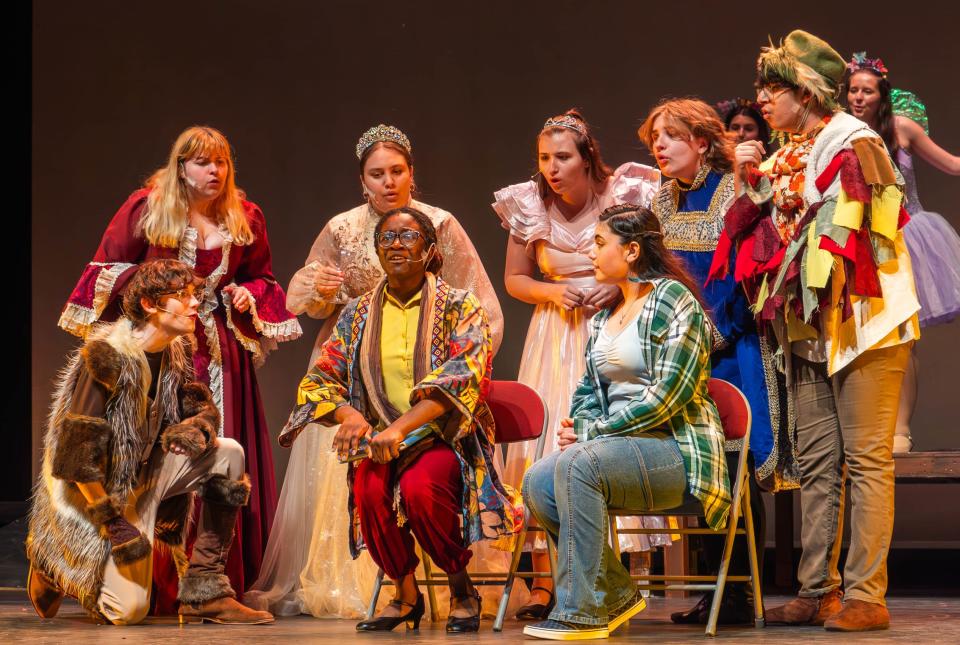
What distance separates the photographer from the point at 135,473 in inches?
157

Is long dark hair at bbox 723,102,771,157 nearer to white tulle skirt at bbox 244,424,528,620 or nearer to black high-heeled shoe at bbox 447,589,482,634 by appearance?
white tulle skirt at bbox 244,424,528,620

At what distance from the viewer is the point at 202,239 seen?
457 centimetres

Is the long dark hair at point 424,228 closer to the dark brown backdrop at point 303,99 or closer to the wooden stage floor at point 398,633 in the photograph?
the wooden stage floor at point 398,633

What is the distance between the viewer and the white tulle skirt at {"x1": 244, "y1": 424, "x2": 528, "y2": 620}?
438cm

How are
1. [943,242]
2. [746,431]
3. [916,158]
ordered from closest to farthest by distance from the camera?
[746,431]
[943,242]
[916,158]

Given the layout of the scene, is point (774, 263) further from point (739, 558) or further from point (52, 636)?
point (52, 636)

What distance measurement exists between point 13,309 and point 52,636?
10.5 ft

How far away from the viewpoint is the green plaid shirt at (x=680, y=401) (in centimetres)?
342

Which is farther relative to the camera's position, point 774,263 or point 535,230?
point 535,230

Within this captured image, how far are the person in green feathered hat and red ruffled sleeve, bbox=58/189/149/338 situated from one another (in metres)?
2.03

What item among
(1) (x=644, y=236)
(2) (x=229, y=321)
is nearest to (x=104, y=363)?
(2) (x=229, y=321)

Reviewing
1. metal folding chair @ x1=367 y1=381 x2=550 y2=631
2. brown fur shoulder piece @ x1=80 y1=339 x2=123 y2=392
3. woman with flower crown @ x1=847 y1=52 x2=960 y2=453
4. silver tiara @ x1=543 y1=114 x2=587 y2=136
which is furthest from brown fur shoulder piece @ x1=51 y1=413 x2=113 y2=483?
woman with flower crown @ x1=847 y1=52 x2=960 y2=453

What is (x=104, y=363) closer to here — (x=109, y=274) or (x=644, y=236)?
(x=109, y=274)

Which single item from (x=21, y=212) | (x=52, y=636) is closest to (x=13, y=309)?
(x=21, y=212)
